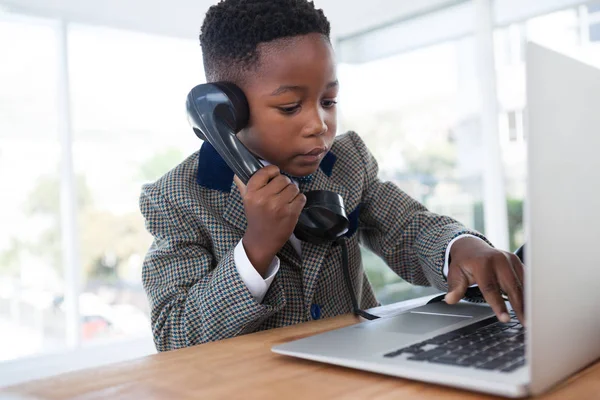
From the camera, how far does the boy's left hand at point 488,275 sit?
2.17ft

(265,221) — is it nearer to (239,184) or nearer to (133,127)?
(239,184)

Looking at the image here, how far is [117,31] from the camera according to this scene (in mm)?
3156

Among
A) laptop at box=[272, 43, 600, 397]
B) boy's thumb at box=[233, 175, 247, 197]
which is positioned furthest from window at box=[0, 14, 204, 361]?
laptop at box=[272, 43, 600, 397]

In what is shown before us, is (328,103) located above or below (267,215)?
above

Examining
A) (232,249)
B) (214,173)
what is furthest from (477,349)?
(214,173)

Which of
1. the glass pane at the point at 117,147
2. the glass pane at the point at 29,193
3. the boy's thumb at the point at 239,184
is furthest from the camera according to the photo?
the glass pane at the point at 117,147

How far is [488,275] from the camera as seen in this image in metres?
0.73

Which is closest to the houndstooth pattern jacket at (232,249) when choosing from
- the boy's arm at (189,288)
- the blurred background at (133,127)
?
the boy's arm at (189,288)

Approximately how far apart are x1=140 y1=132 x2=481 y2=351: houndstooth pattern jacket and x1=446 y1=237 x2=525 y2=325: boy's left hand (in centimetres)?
10

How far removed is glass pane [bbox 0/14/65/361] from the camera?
9.31 ft

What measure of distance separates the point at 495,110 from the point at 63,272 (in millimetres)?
2390

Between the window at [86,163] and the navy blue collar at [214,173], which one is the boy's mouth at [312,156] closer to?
the navy blue collar at [214,173]

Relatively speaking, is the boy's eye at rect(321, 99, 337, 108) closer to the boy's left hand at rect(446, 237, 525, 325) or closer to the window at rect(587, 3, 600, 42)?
the boy's left hand at rect(446, 237, 525, 325)

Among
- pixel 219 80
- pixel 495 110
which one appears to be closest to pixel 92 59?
pixel 495 110
